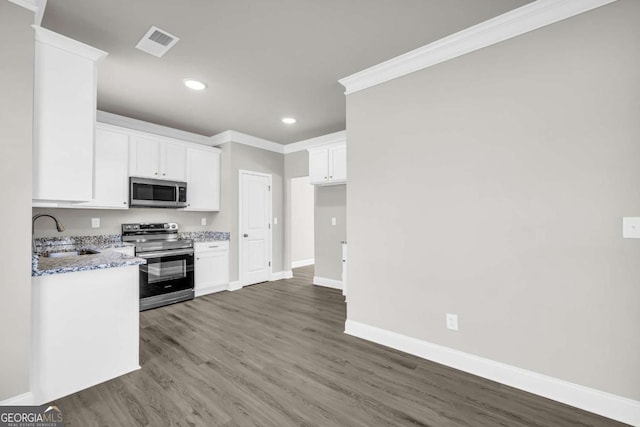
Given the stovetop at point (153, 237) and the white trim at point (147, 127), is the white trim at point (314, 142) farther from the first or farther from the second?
the stovetop at point (153, 237)

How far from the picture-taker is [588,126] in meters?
1.82

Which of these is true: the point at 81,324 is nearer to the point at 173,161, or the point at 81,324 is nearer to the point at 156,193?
the point at 156,193

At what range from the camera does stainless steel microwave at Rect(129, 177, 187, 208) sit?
382 cm

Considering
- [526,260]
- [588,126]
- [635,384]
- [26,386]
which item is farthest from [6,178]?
[635,384]

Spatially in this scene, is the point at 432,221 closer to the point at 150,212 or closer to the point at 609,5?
the point at 609,5

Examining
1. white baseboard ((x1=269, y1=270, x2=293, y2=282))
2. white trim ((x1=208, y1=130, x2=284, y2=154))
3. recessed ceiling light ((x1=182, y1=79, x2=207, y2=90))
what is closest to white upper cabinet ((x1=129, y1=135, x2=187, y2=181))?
white trim ((x1=208, y1=130, x2=284, y2=154))

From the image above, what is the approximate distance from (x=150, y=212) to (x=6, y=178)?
268 cm

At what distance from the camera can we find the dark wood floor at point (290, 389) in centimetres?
173

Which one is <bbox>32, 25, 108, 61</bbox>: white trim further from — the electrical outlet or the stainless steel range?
the electrical outlet

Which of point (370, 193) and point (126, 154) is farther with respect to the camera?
point (126, 154)

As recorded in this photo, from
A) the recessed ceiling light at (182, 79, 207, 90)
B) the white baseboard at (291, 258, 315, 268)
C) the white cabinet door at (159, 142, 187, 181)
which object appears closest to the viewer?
the recessed ceiling light at (182, 79, 207, 90)

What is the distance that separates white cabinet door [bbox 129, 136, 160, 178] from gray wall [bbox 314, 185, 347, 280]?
8.74 ft

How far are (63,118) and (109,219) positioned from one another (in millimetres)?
2329

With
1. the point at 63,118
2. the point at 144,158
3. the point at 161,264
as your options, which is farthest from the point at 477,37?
the point at 161,264
